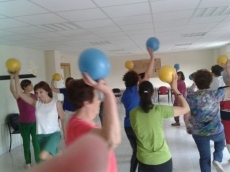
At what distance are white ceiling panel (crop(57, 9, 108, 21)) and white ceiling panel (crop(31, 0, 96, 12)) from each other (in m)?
0.18

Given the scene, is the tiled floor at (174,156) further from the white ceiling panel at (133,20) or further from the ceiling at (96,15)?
the white ceiling panel at (133,20)

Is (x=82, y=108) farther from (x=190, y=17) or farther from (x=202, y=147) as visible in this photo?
(x=190, y=17)

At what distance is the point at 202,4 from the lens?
3.21 meters

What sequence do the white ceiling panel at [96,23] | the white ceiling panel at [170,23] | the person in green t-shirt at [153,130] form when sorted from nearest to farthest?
the person in green t-shirt at [153,130] < the white ceiling panel at [96,23] < the white ceiling panel at [170,23]

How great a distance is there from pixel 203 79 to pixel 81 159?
2.37m

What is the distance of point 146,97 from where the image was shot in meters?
1.97

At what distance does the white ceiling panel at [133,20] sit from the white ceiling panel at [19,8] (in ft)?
4.17

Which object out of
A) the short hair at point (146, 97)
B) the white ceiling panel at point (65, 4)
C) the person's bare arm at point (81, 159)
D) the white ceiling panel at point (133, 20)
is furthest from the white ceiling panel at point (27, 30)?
the person's bare arm at point (81, 159)

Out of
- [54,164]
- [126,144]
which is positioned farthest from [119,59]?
[54,164]

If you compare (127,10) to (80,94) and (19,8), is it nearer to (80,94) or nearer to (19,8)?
(19,8)

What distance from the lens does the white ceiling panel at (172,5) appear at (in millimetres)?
2955

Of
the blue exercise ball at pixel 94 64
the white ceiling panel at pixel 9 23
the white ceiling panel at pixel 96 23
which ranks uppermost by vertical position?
the white ceiling panel at pixel 96 23

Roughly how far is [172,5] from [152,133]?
6.52ft

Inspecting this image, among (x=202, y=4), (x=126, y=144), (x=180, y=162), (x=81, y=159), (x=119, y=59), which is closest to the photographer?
(x=81, y=159)
